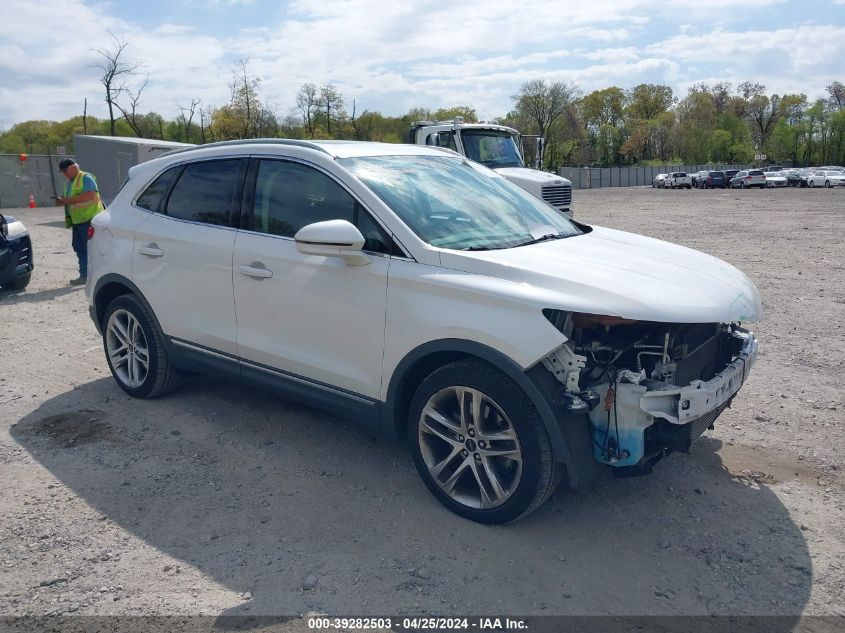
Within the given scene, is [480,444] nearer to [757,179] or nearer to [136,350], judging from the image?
[136,350]

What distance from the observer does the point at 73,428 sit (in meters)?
5.11

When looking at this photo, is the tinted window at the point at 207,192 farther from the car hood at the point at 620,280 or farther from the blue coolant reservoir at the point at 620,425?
the blue coolant reservoir at the point at 620,425

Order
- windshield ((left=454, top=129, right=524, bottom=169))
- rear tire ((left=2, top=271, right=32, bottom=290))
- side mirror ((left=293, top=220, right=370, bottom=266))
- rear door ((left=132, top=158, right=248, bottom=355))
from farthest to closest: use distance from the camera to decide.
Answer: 1. windshield ((left=454, top=129, right=524, bottom=169))
2. rear tire ((left=2, top=271, right=32, bottom=290))
3. rear door ((left=132, top=158, right=248, bottom=355))
4. side mirror ((left=293, top=220, right=370, bottom=266))

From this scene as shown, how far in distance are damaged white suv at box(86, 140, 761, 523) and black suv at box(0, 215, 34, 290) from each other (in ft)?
18.3

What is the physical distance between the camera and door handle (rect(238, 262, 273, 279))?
4.42 metres

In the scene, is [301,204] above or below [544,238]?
above

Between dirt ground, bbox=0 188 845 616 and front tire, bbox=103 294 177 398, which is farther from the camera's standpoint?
front tire, bbox=103 294 177 398

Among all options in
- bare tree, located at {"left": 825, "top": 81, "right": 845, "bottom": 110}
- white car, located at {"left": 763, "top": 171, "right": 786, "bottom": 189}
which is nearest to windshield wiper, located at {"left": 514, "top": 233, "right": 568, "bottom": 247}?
white car, located at {"left": 763, "top": 171, "right": 786, "bottom": 189}

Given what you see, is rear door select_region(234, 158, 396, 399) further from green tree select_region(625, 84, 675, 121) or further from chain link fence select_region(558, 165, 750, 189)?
green tree select_region(625, 84, 675, 121)

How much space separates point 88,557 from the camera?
3512mm

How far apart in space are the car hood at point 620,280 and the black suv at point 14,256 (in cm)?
824

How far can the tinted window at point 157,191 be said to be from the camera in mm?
5344

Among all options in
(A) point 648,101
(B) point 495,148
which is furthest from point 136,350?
(A) point 648,101

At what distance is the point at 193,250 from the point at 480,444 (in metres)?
2.47
